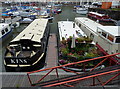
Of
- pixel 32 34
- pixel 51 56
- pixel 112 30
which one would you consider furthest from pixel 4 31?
pixel 112 30

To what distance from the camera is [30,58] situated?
10.7 m

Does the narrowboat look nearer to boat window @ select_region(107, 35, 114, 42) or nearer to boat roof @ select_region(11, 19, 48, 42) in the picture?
boat roof @ select_region(11, 19, 48, 42)

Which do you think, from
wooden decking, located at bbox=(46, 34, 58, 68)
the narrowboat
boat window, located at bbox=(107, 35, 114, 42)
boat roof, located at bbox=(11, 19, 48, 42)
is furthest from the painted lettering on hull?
boat window, located at bbox=(107, 35, 114, 42)

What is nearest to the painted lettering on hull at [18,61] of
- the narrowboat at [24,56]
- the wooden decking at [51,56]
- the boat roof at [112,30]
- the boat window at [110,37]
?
the narrowboat at [24,56]

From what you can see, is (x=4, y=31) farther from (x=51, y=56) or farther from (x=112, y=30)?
(x=112, y=30)

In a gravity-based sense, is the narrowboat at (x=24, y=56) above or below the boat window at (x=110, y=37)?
below

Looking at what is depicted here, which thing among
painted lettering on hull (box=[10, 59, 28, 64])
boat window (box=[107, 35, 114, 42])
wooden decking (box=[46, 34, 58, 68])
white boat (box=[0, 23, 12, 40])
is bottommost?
wooden decking (box=[46, 34, 58, 68])

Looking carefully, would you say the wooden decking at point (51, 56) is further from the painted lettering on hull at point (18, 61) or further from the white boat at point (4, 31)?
the white boat at point (4, 31)

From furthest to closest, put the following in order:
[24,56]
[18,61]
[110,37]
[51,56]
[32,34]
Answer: [51,56] → [32,34] → [110,37] → [24,56] → [18,61]

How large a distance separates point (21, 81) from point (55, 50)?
8521 mm

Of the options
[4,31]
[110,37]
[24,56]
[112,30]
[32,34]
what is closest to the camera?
[24,56]

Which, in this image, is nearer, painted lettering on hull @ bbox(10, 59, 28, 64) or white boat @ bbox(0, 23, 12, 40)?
painted lettering on hull @ bbox(10, 59, 28, 64)

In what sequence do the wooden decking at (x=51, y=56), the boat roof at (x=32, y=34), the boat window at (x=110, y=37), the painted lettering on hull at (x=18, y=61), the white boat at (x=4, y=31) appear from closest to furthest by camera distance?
the painted lettering on hull at (x=18, y=61)
the boat window at (x=110, y=37)
the boat roof at (x=32, y=34)
the wooden decking at (x=51, y=56)
the white boat at (x=4, y=31)

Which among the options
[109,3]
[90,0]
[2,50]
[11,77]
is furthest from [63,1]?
[11,77]
